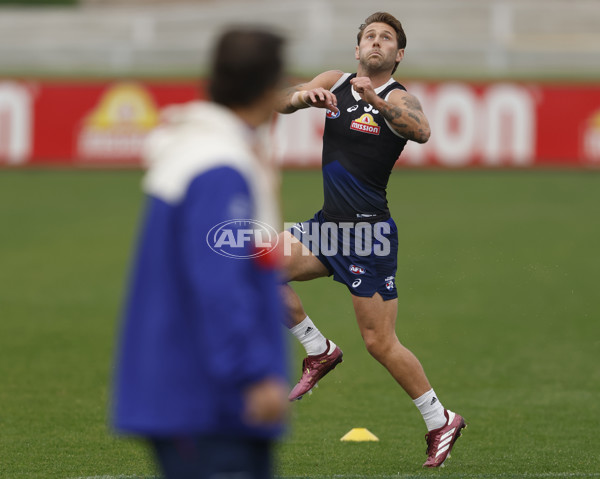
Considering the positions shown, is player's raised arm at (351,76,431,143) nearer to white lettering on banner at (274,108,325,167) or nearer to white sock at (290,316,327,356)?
white sock at (290,316,327,356)

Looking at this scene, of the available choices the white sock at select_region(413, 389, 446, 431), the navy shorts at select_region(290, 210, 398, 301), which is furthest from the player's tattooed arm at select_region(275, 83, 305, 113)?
the white sock at select_region(413, 389, 446, 431)

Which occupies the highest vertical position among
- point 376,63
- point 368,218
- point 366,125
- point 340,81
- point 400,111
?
point 376,63

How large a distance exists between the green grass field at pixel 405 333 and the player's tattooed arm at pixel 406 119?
1982 mm

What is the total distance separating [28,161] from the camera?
24344 mm

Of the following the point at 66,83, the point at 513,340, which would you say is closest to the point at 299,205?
the point at 66,83

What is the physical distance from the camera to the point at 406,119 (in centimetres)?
648

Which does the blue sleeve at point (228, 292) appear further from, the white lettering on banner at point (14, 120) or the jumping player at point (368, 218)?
the white lettering on banner at point (14, 120)

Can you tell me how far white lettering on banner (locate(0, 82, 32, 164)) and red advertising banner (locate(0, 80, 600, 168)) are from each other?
21mm

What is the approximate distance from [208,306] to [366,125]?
376 cm

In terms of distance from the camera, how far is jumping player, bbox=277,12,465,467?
6762 mm

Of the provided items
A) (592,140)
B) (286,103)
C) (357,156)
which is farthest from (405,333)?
(592,140)

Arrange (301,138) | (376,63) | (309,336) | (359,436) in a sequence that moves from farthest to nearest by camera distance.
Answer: (301,138), (359,436), (309,336), (376,63)

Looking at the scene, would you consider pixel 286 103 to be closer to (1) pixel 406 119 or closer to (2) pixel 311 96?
(2) pixel 311 96

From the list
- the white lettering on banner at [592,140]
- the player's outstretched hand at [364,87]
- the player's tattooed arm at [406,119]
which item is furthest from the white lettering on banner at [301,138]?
the player's outstretched hand at [364,87]
